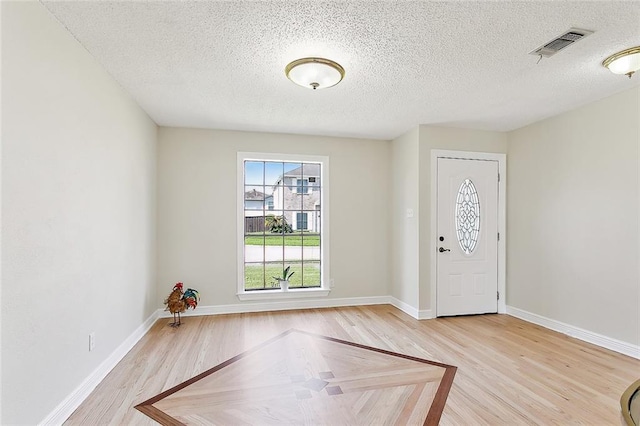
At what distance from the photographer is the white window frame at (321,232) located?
4.47 m

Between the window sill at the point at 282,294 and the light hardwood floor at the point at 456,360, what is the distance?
251 millimetres

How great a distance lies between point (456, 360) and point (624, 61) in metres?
2.69

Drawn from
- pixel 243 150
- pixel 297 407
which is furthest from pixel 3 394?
pixel 243 150

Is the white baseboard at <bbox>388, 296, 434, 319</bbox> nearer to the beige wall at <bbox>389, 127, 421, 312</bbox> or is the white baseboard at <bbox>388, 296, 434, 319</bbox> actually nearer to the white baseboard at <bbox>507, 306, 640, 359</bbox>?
the beige wall at <bbox>389, 127, 421, 312</bbox>

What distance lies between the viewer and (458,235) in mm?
4395

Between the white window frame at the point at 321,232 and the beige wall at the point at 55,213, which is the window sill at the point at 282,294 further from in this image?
the beige wall at the point at 55,213

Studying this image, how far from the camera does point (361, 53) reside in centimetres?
238

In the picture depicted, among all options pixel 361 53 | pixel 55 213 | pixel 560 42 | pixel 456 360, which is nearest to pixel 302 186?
pixel 361 53

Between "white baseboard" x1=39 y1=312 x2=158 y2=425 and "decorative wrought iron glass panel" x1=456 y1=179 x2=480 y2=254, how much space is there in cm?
402

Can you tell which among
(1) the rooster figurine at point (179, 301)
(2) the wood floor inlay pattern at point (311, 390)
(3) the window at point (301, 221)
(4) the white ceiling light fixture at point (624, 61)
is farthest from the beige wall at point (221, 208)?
(4) the white ceiling light fixture at point (624, 61)

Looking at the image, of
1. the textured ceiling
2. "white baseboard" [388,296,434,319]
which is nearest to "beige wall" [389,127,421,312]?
"white baseboard" [388,296,434,319]

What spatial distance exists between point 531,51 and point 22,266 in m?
3.45

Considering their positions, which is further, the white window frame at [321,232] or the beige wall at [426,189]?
the white window frame at [321,232]

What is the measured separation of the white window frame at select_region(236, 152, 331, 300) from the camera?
14.7 ft
